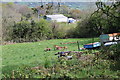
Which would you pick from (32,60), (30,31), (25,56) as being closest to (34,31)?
(30,31)

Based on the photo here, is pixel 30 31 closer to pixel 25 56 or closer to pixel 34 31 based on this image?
pixel 34 31

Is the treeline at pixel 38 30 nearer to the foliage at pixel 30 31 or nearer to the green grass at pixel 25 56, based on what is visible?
the foliage at pixel 30 31

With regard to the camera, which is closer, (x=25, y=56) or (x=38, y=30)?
(x=25, y=56)

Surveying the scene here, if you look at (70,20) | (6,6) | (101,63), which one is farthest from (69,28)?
(101,63)

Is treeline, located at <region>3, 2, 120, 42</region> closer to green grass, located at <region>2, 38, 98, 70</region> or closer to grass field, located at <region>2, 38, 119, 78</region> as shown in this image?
green grass, located at <region>2, 38, 98, 70</region>

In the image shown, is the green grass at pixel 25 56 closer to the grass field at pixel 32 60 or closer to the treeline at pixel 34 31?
the grass field at pixel 32 60

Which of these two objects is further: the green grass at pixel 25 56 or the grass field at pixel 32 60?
the green grass at pixel 25 56

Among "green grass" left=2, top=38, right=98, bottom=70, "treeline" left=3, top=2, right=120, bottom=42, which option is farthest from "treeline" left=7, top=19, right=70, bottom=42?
"green grass" left=2, top=38, right=98, bottom=70

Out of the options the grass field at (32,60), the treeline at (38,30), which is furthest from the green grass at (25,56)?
the treeline at (38,30)

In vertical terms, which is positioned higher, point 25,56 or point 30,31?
point 30,31

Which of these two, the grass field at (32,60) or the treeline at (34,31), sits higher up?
the treeline at (34,31)

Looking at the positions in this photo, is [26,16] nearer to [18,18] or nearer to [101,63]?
[18,18]

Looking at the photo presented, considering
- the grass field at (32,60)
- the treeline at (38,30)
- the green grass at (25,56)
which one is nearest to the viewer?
the grass field at (32,60)

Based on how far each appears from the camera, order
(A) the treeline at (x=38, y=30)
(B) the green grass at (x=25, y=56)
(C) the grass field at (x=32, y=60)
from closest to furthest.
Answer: (C) the grass field at (x=32, y=60), (B) the green grass at (x=25, y=56), (A) the treeline at (x=38, y=30)
